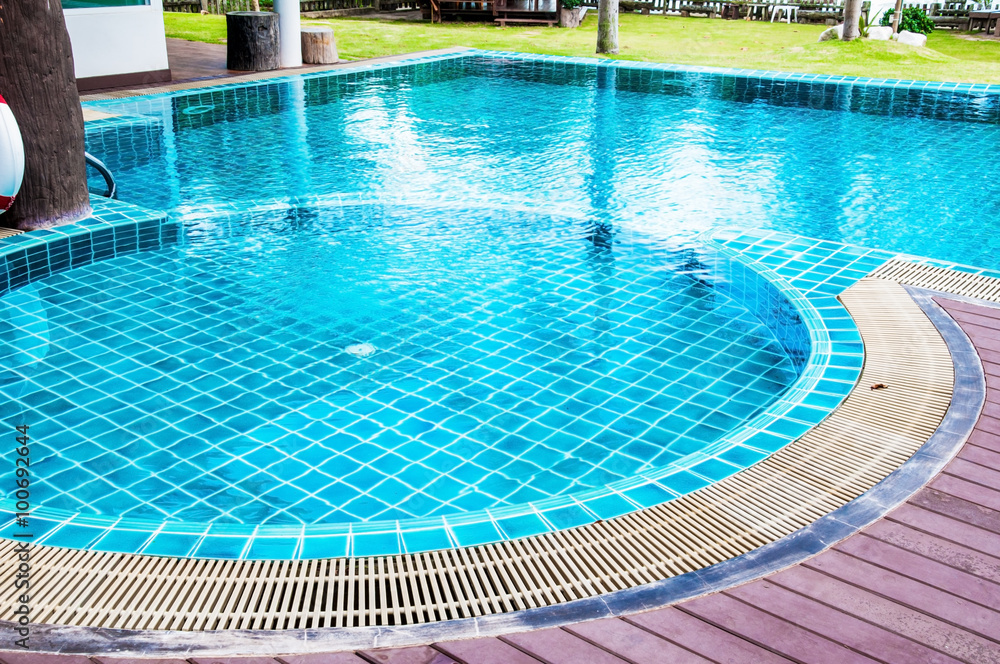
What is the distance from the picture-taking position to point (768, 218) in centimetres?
703

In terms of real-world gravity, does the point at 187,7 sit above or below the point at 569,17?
above

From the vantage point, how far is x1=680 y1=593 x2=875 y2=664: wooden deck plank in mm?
2307

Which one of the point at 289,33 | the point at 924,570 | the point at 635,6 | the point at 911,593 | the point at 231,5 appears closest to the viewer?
the point at 911,593

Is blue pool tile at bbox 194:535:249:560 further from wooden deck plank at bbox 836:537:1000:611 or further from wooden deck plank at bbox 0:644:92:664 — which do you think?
wooden deck plank at bbox 836:537:1000:611

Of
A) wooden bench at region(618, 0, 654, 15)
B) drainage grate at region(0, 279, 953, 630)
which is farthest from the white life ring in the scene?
wooden bench at region(618, 0, 654, 15)

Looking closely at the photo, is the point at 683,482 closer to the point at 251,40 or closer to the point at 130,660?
the point at 130,660

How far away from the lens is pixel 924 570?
104 inches

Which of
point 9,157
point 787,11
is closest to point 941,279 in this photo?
point 9,157

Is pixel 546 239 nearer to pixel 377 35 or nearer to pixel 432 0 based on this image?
pixel 377 35

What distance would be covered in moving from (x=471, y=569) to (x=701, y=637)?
2.58 feet

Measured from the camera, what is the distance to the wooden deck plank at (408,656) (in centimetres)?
230

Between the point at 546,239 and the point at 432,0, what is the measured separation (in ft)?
59.4

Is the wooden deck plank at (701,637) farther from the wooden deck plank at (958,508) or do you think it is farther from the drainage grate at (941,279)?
the drainage grate at (941,279)

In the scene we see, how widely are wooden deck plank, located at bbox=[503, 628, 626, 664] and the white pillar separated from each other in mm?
12774
